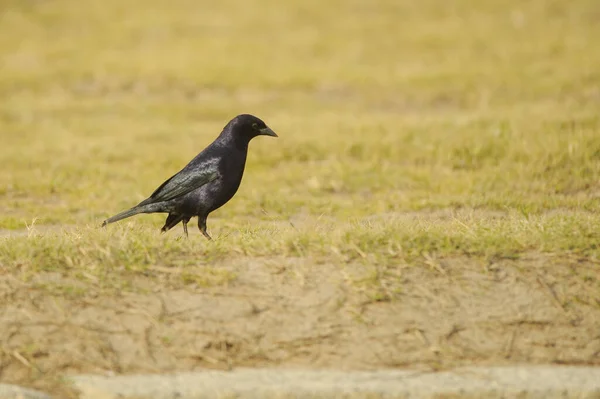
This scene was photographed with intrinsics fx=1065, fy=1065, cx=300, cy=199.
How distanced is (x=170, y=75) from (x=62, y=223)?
986 centimetres

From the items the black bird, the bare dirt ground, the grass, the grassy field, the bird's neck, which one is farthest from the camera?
the bird's neck

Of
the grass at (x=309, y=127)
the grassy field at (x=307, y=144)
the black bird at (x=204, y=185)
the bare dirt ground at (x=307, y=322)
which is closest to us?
the bare dirt ground at (x=307, y=322)

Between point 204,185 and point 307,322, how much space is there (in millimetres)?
2015

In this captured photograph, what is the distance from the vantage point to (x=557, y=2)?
81.3 ft

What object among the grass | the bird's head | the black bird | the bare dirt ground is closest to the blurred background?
the grass

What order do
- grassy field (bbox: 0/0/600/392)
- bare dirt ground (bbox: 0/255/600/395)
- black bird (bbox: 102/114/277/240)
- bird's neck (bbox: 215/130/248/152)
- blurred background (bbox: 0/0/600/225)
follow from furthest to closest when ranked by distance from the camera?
blurred background (bbox: 0/0/600/225) < bird's neck (bbox: 215/130/248/152) < black bird (bbox: 102/114/277/240) < grassy field (bbox: 0/0/600/392) < bare dirt ground (bbox: 0/255/600/395)

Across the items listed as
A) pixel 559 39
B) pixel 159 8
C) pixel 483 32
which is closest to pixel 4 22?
pixel 159 8

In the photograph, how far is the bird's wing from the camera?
25.9 feet

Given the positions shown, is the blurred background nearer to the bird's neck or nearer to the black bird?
the black bird

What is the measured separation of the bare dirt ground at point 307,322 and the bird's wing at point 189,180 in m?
1.41

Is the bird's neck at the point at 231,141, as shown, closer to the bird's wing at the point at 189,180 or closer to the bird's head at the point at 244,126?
the bird's head at the point at 244,126

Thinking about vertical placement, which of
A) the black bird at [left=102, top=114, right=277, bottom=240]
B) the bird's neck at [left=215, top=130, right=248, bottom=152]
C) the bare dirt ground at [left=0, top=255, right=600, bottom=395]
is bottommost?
the bare dirt ground at [left=0, top=255, right=600, bottom=395]

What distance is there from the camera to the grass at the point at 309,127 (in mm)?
6840

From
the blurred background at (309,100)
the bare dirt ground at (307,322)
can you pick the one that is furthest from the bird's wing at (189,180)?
the blurred background at (309,100)
